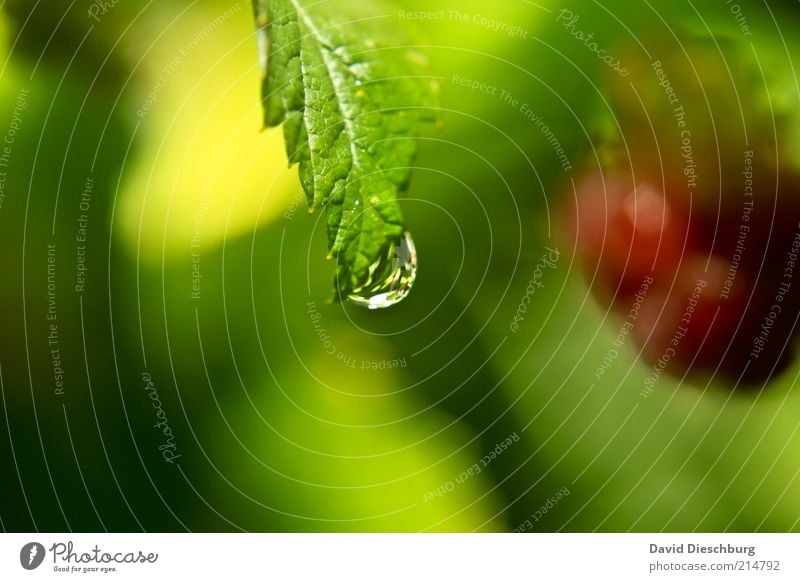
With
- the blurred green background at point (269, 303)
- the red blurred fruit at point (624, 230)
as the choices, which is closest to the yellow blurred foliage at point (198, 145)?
the blurred green background at point (269, 303)

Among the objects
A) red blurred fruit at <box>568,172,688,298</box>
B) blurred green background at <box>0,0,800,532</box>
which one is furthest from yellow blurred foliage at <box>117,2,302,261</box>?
red blurred fruit at <box>568,172,688,298</box>
